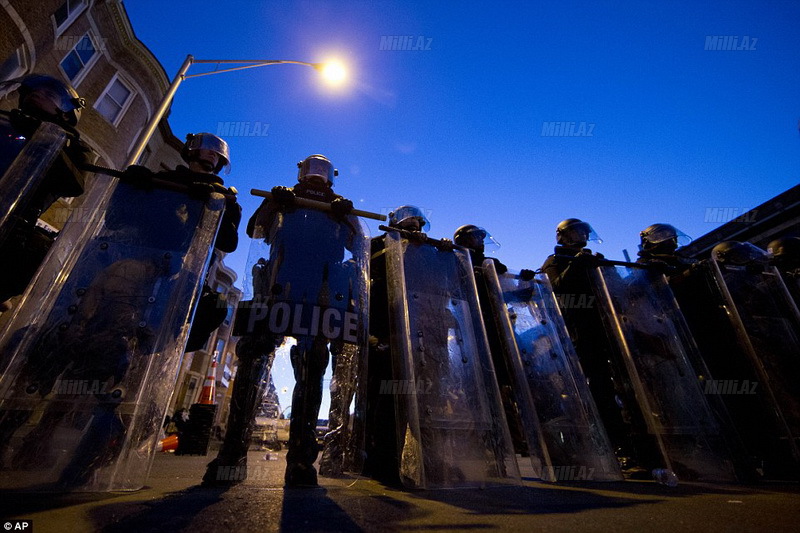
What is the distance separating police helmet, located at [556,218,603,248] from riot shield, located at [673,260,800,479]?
1362 millimetres

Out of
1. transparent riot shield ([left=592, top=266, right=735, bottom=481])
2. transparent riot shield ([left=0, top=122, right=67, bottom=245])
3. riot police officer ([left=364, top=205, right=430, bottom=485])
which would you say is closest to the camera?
transparent riot shield ([left=0, top=122, right=67, bottom=245])

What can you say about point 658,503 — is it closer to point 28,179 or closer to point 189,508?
point 189,508

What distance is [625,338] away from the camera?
3.84 m

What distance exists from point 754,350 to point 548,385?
278 centimetres

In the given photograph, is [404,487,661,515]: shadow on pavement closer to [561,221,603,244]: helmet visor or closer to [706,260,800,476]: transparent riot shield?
[706,260,800,476]: transparent riot shield

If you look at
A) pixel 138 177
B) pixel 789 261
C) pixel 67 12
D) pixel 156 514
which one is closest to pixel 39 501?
pixel 156 514

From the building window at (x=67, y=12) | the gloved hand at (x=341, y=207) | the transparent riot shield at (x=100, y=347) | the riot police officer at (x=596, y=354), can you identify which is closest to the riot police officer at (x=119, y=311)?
the transparent riot shield at (x=100, y=347)

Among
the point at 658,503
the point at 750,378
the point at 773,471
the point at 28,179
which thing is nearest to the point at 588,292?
the point at 750,378

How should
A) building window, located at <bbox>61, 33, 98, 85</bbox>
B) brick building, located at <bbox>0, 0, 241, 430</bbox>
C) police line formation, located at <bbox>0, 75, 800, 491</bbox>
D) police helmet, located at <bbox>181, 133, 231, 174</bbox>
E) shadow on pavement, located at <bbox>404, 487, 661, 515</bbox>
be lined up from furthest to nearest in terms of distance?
building window, located at <bbox>61, 33, 98, 85</bbox> → brick building, located at <bbox>0, 0, 241, 430</bbox> → police helmet, located at <bbox>181, 133, 231, 174</bbox> → police line formation, located at <bbox>0, 75, 800, 491</bbox> → shadow on pavement, located at <bbox>404, 487, 661, 515</bbox>

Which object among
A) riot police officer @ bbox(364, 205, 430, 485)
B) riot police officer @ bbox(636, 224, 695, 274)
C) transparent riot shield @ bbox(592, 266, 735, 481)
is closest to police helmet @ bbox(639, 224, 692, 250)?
riot police officer @ bbox(636, 224, 695, 274)

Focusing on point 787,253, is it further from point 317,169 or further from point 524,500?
point 317,169

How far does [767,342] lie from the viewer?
159 inches

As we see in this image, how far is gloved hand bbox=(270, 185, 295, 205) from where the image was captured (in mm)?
2883

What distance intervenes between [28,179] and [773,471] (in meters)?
7.21
